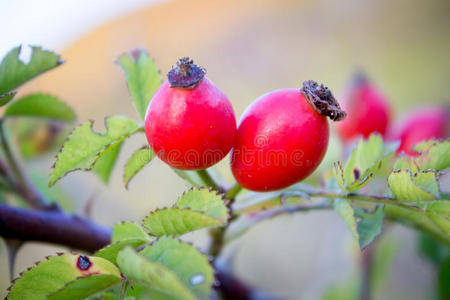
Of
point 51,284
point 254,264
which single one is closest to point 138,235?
point 51,284

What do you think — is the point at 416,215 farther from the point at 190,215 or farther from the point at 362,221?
the point at 190,215

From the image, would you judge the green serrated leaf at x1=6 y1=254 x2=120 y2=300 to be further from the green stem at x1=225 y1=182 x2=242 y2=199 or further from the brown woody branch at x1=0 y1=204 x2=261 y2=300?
the green stem at x1=225 y1=182 x2=242 y2=199

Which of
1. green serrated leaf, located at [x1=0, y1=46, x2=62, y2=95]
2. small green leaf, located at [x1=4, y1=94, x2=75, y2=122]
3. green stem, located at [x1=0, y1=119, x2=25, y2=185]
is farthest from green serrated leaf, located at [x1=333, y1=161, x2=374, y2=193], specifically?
green stem, located at [x1=0, y1=119, x2=25, y2=185]

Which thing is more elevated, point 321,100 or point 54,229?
point 321,100

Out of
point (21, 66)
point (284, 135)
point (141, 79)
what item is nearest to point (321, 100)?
point (284, 135)

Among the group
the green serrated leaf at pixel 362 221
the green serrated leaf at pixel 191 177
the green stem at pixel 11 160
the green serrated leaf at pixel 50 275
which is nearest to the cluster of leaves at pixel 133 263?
the green serrated leaf at pixel 50 275

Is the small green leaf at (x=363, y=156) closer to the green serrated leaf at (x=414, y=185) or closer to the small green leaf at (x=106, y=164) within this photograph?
the green serrated leaf at (x=414, y=185)
